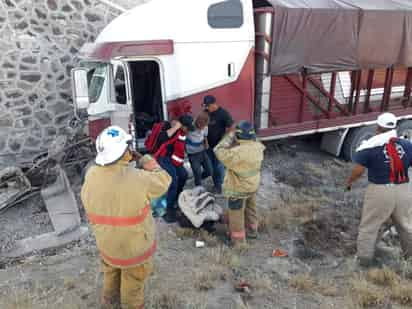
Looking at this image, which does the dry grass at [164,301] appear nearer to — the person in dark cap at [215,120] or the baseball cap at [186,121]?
the baseball cap at [186,121]

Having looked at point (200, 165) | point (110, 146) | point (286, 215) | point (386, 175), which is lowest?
point (286, 215)

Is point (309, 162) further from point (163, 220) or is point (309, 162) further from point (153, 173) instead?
point (153, 173)

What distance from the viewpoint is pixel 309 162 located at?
7836 mm

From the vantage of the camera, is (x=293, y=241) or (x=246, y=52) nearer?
(x=293, y=241)

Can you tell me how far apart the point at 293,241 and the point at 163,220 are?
1676 mm

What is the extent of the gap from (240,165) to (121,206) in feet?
6.09

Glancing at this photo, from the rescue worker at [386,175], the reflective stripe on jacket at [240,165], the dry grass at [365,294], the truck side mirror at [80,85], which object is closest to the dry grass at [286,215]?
the reflective stripe on jacket at [240,165]

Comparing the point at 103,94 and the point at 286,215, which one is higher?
the point at 103,94

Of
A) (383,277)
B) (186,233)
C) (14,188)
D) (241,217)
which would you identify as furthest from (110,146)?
(14,188)

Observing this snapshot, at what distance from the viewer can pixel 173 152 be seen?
5148 millimetres

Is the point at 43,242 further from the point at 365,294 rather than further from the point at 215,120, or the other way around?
the point at 365,294

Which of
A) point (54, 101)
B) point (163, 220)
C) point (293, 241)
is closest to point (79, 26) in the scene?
point (54, 101)

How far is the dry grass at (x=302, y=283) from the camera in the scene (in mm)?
3879

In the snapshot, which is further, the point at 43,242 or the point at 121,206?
the point at 43,242
